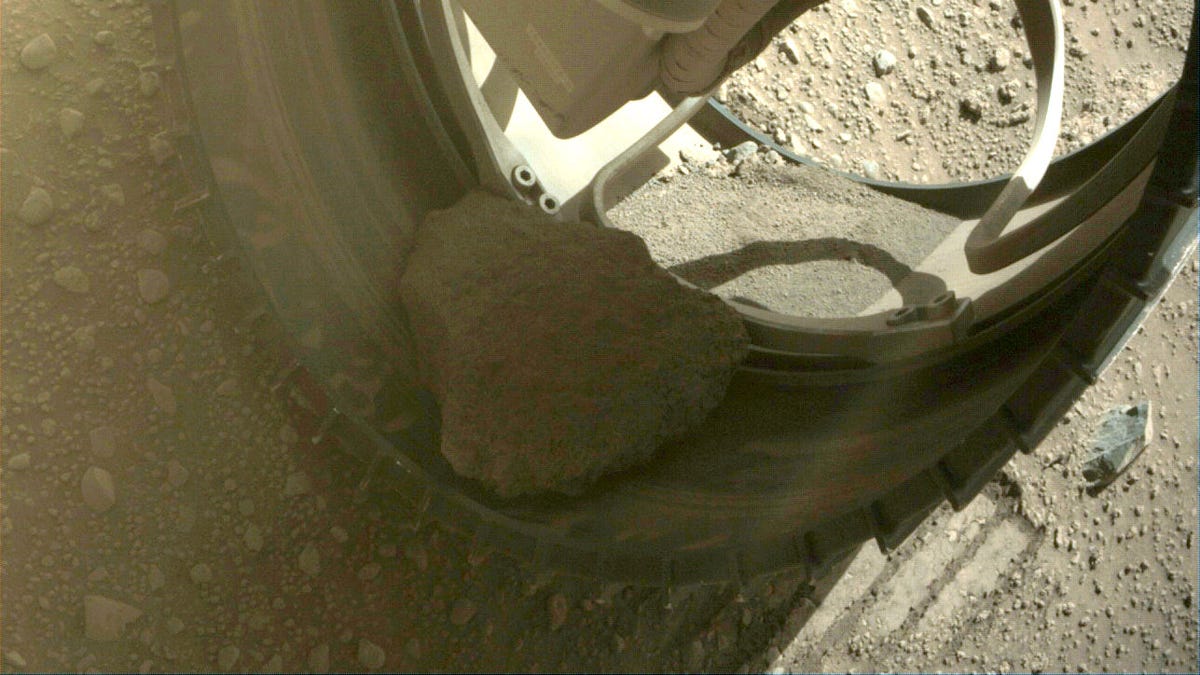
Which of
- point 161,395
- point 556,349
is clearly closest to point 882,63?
point 556,349

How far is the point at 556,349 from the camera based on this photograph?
3.16 feet

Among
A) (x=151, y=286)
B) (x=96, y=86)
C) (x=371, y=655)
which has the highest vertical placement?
(x=96, y=86)

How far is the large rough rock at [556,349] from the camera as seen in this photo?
3.14 ft

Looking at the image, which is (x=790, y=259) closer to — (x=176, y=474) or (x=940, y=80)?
(x=940, y=80)

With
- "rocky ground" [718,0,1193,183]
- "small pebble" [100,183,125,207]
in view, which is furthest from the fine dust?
"small pebble" [100,183,125,207]

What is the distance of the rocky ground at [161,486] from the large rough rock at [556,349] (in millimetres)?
167

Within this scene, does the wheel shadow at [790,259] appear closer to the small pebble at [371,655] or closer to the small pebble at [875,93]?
the small pebble at [875,93]

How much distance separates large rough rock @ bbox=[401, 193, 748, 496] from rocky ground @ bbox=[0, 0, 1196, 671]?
6.6 inches

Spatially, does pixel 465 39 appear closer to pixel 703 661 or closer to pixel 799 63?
pixel 799 63

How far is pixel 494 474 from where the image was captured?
0.96 m

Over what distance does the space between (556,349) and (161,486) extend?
16.1 inches

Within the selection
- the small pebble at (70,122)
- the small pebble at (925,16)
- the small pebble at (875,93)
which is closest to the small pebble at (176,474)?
the small pebble at (70,122)

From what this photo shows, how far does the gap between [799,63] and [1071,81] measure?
54 centimetres

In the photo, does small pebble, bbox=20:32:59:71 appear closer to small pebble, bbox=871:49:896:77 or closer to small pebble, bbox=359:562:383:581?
small pebble, bbox=359:562:383:581
